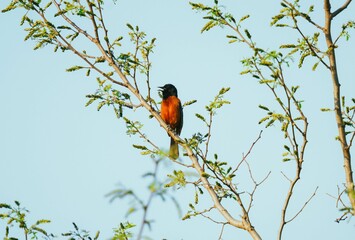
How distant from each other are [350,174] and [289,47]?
4.05ft

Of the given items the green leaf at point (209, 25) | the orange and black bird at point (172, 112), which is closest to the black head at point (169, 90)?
the orange and black bird at point (172, 112)

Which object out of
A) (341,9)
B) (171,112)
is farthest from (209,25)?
(171,112)

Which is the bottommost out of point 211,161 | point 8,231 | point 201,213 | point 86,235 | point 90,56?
point 8,231

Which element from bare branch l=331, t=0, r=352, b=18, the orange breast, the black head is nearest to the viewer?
bare branch l=331, t=0, r=352, b=18

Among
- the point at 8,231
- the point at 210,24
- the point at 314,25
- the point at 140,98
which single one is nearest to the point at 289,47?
the point at 314,25

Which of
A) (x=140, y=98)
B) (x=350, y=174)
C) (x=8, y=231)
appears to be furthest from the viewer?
(x=140, y=98)

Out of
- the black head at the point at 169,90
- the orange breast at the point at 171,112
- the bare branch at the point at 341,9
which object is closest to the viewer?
the bare branch at the point at 341,9

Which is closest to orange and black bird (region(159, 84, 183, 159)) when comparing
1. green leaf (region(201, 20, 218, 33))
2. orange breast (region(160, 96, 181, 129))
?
orange breast (region(160, 96, 181, 129))

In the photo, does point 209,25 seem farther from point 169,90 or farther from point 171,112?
point 169,90

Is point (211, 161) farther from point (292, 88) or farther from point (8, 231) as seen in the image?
point (8, 231)

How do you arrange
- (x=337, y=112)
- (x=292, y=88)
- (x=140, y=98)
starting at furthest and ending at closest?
(x=140, y=98), (x=292, y=88), (x=337, y=112)

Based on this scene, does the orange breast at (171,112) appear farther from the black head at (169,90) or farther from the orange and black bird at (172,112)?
the black head at (169,90)

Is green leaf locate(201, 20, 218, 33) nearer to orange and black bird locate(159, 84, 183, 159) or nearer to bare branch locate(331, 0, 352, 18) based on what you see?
bare branch locate(331, 0, 352, 18)

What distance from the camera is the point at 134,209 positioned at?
1.89 metres
